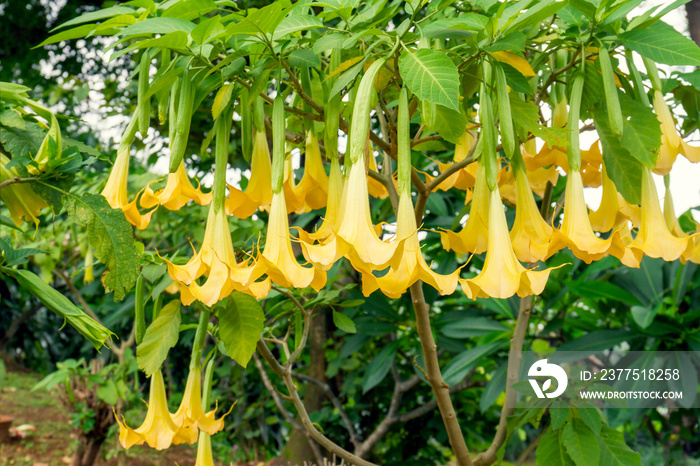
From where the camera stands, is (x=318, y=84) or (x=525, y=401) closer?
(x=318, y=84)

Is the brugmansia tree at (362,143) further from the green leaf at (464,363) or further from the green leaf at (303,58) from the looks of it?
the green leaf at (464,363)

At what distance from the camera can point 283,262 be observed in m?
0.55

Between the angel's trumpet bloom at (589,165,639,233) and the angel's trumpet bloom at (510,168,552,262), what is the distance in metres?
0.15

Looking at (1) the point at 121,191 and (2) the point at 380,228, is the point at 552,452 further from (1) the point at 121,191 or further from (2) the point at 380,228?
(1) the point at 121,191

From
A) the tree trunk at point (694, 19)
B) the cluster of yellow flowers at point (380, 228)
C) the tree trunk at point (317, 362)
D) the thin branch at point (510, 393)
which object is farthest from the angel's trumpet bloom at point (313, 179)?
the tree trunk at point (317, 362)

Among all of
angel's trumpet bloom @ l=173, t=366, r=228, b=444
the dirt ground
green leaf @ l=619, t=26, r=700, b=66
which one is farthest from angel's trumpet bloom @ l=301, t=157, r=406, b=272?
the dirt ground

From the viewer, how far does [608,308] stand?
1800mm

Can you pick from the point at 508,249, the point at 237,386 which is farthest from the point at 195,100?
the point at 237,386

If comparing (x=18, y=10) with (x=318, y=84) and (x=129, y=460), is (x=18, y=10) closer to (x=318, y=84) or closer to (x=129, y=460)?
(x=129, y=460)

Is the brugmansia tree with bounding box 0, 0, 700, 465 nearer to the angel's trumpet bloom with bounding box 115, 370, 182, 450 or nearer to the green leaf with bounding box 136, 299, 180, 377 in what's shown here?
the green leaf with bounding box 136, 299, 180, 377

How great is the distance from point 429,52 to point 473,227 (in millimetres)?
244

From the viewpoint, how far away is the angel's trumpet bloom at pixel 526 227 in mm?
622

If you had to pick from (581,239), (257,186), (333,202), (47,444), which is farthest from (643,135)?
(47,444)

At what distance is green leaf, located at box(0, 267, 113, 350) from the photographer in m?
0.64
